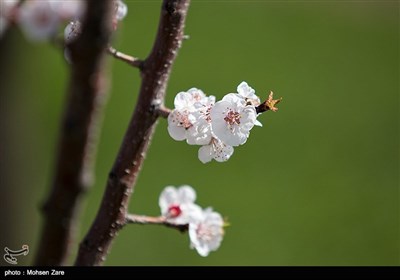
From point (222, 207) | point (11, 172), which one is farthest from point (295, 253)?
point (11, 172)

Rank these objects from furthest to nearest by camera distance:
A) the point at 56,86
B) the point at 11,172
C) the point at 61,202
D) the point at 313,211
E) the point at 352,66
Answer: the point at 352,66, the point at 56,86, the point at 313,211, the point at 11,172, the point at 61,202

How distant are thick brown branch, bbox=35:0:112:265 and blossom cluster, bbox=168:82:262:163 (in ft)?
0.73

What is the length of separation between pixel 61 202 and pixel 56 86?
10.0 ft

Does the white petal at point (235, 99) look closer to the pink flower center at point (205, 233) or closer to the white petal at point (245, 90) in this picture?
the white petal at point (245, 90)

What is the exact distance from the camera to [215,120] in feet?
2.22

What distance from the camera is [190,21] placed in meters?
4.11

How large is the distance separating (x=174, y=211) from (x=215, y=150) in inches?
6.8

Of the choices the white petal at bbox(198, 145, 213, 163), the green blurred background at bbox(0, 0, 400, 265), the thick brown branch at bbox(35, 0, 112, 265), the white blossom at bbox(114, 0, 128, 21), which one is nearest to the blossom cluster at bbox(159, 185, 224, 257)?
the white petal at bbox(198, 145, 213, 163)

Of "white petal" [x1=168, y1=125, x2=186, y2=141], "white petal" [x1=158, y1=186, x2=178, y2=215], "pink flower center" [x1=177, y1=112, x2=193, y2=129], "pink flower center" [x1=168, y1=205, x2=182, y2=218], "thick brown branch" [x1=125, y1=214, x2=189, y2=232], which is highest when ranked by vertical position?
"pink flower center" [x1=177, y1=112, x2=193, y2=129]

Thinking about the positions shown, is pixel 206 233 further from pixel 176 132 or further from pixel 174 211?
pixel 176 132

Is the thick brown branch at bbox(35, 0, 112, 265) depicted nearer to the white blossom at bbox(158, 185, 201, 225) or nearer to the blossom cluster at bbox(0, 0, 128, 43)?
the white blossom at bbox(158, 185, 201, 225)

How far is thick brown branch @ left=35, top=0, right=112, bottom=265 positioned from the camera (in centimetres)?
38

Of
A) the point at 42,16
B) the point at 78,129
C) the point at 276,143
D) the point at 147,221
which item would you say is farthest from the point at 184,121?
the point at 276,143
